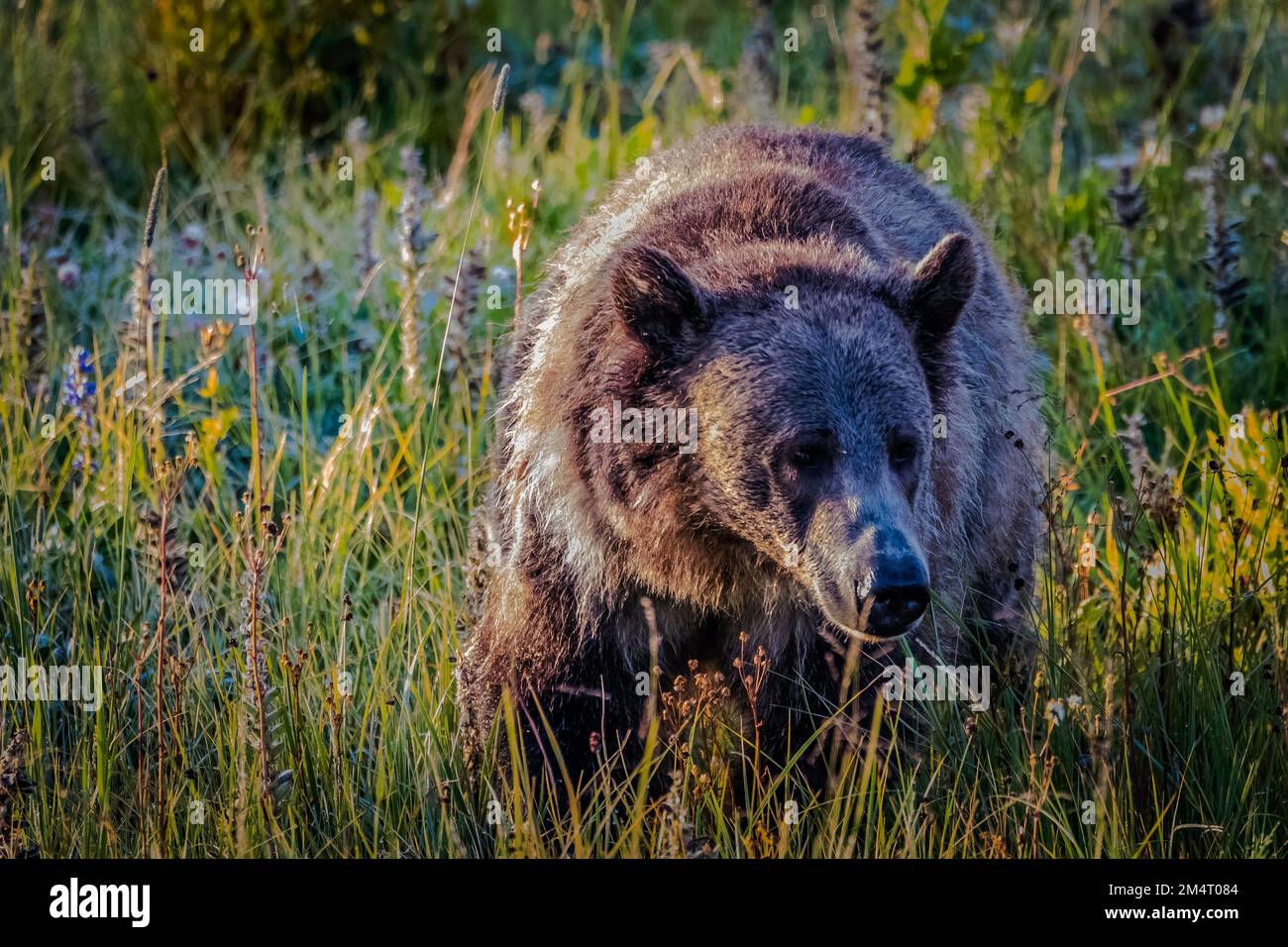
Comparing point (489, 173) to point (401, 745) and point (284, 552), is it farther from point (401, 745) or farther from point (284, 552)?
point (401, 745)

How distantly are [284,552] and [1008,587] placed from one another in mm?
2499

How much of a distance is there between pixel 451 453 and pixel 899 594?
2.49m

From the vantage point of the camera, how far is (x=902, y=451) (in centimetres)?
422

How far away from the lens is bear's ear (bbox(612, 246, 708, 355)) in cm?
419

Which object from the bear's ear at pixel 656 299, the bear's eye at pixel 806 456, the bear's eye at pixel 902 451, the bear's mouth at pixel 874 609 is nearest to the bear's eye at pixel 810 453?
the bear's eye at pixel 806 456

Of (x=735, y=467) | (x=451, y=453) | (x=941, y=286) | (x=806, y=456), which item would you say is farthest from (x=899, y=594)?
(x=451, y=453)

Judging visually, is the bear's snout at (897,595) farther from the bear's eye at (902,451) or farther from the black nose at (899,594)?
Result: the bear's eye at (902,451)

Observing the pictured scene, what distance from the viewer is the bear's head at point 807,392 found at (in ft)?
13.1

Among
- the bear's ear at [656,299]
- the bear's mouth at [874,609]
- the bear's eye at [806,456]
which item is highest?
the bear's ear at [656,299]

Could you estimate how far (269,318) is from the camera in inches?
256

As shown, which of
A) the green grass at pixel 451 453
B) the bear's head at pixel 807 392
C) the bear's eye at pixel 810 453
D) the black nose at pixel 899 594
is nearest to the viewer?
the black nose at pixel 899 594

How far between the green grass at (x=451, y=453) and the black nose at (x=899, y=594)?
0.36 m

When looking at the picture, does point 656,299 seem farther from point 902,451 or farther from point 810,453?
point 902,451

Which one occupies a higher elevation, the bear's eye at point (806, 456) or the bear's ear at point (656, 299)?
the bear's ear at point (656, 299)
